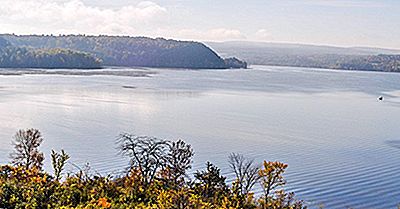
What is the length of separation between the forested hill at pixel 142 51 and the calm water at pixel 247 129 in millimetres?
45711

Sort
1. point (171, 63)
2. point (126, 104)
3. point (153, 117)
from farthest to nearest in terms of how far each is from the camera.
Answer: point (171, 63) → point (126, 104) → point (153, 117)

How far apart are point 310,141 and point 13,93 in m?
18.1

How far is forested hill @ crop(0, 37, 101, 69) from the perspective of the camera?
6166 centimetres

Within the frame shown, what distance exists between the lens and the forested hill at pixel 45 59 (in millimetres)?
61656

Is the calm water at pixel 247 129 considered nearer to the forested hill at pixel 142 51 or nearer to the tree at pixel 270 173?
the tree at pixel 270 173

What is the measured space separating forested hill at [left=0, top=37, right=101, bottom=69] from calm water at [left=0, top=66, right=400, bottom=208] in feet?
96.6

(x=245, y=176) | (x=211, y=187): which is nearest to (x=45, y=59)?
(x=245, y=176)

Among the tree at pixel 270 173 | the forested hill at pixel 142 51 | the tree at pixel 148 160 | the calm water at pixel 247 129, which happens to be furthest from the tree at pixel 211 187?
the forested hill at pixel 142 51

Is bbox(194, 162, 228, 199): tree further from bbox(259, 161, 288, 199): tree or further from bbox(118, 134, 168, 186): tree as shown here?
bbox(118, 134, 168, 186): tree

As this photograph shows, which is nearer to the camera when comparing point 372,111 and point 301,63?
point 372,111

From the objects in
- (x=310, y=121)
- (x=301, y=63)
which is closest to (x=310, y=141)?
(x=310, y=121)

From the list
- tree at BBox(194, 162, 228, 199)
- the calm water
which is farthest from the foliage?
tree at BBox(194, 162, 228, 199)

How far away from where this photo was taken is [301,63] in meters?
108

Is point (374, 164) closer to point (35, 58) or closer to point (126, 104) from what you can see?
point (126, 104)
